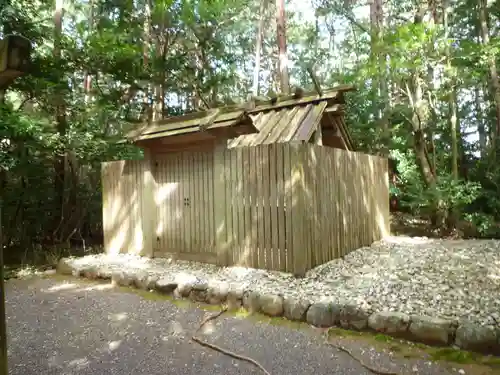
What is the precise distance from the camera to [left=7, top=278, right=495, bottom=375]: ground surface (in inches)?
115

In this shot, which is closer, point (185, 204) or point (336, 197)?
point (336, 197)

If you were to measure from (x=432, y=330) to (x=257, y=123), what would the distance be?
4.37 meters

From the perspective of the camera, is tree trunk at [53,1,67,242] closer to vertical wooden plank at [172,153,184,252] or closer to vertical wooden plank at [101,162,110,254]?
vertical wooden plank at [101,162,110,254]

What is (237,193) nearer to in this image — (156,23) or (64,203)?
(64,203)

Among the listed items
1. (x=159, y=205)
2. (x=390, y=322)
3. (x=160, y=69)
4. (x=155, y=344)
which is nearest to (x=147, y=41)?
(x=160, y=69)

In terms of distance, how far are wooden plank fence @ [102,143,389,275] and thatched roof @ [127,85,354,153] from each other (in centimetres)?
30

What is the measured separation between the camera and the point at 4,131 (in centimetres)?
569

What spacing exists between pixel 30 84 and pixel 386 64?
8.00 m

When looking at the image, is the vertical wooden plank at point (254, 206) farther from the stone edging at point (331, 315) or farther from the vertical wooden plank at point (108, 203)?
the vertical wooden plank at point (108, 203)

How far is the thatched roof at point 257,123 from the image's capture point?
541cm

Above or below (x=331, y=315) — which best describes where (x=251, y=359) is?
below

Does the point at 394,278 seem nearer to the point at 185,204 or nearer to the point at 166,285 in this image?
the point at 166,285

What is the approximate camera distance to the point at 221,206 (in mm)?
5633

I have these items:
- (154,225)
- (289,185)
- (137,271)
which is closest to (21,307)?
(137,271)
